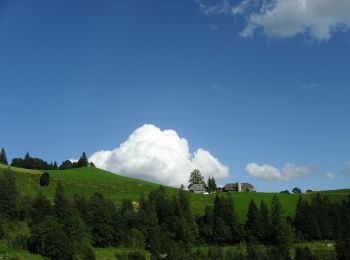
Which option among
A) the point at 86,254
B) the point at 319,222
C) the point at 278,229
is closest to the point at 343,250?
the point at 278,229

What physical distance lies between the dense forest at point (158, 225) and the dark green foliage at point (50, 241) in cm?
19

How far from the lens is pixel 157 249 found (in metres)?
110

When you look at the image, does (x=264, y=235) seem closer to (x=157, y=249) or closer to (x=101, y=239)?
(x=157, y=249)

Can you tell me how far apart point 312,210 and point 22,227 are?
231 ft

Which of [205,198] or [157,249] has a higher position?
[205,198]

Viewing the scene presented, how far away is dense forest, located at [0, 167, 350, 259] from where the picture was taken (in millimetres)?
109125

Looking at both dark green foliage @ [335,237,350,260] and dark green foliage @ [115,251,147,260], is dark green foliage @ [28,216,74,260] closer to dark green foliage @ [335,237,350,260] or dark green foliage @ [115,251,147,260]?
dark green foliage @ [115,251,147,260]

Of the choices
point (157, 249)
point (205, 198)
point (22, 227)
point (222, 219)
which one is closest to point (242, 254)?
point (157, 249)

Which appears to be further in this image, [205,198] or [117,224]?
[205,198]

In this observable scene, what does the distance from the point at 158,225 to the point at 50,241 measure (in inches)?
1236

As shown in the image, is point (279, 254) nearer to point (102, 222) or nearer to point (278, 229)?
point (278, 229)

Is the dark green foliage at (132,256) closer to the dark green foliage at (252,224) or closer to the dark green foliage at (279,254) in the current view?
the dark green foliage at (279,254)

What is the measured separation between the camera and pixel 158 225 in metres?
129

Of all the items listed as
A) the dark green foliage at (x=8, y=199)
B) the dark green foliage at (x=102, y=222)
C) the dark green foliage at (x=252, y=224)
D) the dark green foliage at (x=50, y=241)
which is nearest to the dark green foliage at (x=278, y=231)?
the dark green foliage at (x=252, y=224)
